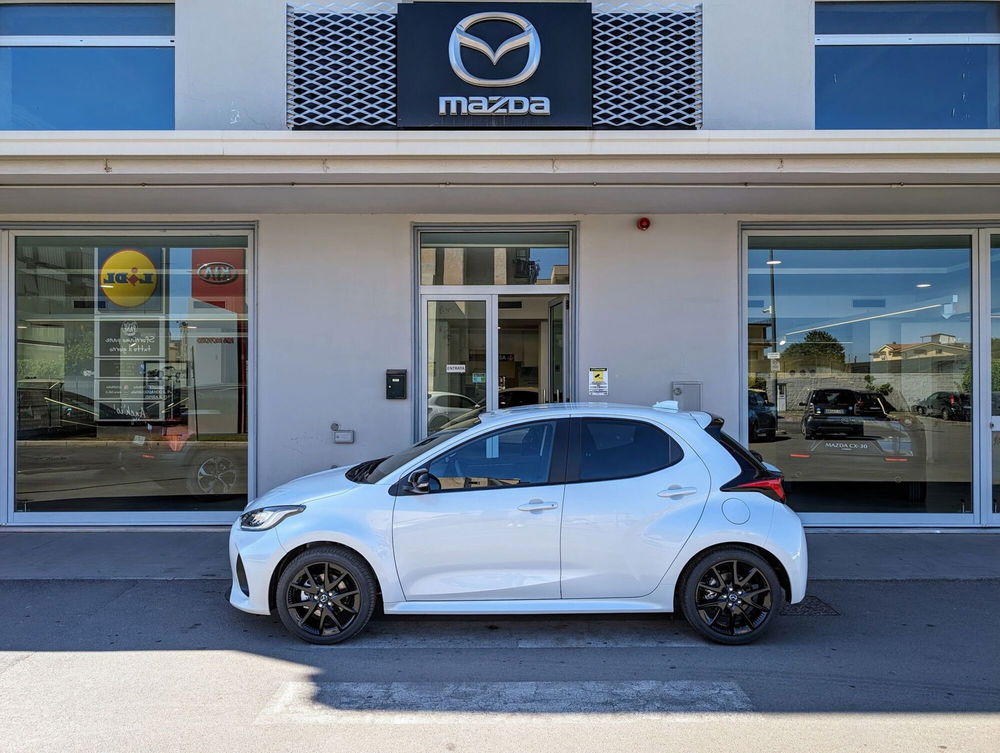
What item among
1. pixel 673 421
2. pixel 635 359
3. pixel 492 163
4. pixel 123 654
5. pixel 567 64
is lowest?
pixel 123 654

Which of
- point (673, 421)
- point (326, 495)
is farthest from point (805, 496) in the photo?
point (326, 495)

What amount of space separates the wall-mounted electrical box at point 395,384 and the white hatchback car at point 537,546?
123 inches

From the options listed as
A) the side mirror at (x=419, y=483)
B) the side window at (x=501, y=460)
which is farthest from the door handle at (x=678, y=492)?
the side mirror at (x=419, y=483)

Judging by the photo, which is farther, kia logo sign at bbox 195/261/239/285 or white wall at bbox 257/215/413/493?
kia logo sign at bbox 195/261/239/285

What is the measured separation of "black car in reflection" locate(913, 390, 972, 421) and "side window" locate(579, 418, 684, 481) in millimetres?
5176

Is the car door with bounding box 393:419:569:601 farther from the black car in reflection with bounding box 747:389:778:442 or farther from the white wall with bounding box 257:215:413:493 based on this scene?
the black car in reflection with bounding box 747:389:778:442

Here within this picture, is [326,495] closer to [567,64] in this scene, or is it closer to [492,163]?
[492,163]

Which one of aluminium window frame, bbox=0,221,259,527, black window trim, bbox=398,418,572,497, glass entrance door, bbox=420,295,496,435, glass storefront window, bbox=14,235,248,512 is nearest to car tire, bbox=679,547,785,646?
black window trim, bbox=398,418,572,497

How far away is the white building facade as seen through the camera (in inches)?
278

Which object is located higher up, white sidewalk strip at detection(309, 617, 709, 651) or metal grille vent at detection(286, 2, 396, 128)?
metal grille vent at detection(286, 2, 396, 128)

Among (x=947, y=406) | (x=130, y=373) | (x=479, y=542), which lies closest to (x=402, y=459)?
(x=479, y=542)

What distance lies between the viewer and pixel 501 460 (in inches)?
187

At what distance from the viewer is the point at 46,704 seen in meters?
3.79

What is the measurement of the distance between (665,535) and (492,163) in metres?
3.74
